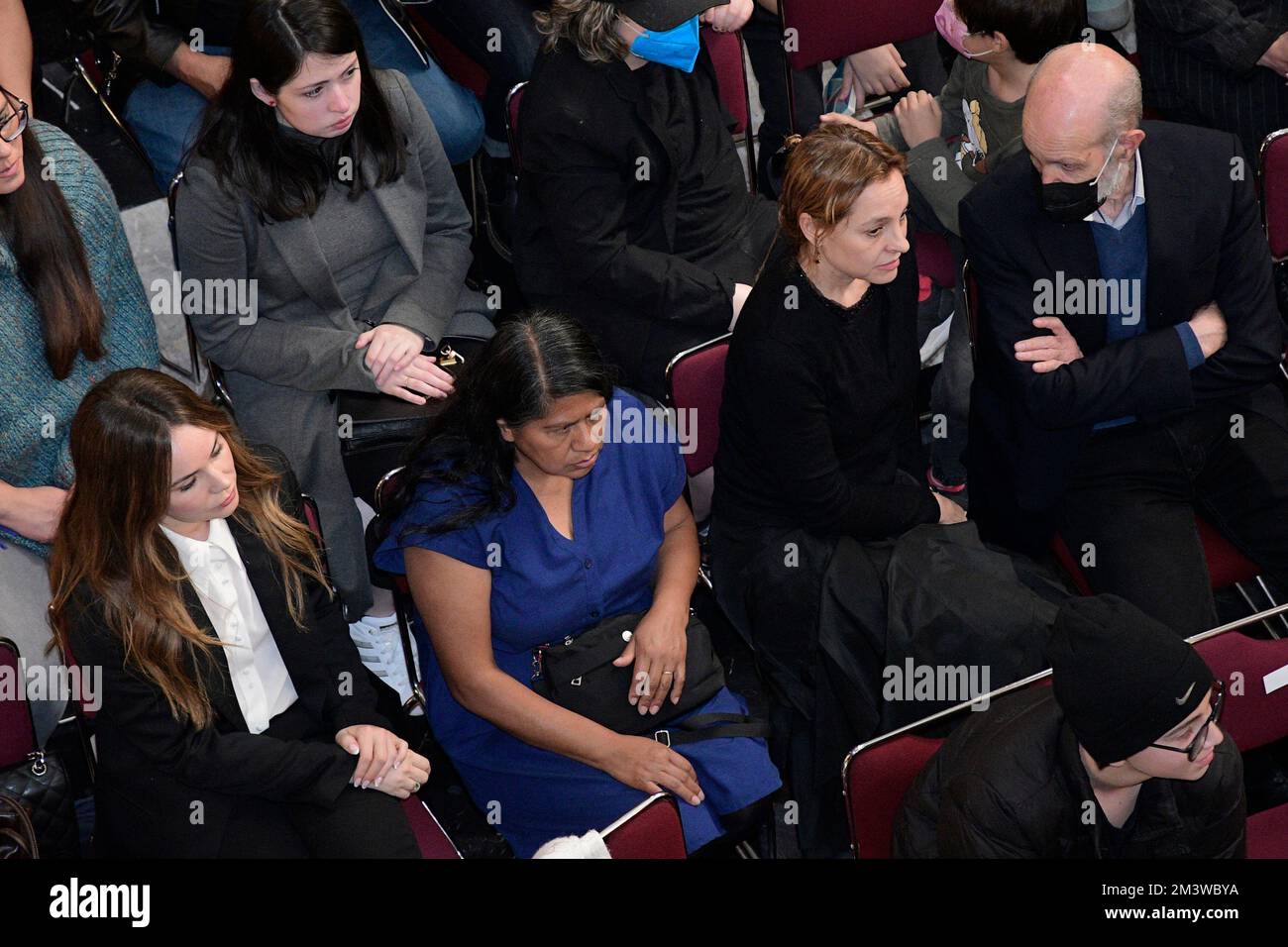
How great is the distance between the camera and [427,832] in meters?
3.14

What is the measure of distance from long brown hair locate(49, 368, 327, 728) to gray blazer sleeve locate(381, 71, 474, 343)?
38.5 inches

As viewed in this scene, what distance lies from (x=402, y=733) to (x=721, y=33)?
2321 millimetres

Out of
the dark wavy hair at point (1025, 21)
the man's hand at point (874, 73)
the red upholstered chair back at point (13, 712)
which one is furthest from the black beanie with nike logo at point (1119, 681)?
the man's hand at point (874, 73)

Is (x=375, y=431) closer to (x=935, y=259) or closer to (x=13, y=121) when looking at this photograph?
(x=13, y=121)

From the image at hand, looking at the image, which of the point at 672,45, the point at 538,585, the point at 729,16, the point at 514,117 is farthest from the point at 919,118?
the point at 538,585

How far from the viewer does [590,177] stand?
3855mm

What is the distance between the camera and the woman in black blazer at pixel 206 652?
289 centimetres

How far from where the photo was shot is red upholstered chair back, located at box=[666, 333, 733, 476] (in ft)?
11.6

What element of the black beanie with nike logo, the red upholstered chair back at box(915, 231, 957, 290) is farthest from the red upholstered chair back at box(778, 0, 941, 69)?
the black beanie with nike logo

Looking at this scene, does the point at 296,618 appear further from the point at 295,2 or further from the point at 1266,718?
the point at 1266,718

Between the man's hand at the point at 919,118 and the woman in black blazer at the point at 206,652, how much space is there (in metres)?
2.12

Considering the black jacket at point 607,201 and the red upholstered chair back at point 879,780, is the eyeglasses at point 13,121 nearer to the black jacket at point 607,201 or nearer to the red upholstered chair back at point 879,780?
the black jacket at point 607,201
